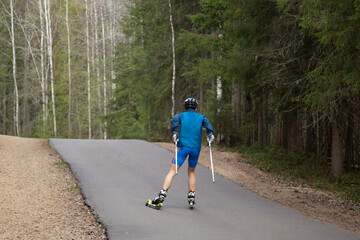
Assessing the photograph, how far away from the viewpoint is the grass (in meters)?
14.3

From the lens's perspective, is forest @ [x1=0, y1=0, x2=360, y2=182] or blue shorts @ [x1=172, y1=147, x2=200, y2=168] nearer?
blue shorts @ [x1=172, y1=147, x2=200, y2=168]

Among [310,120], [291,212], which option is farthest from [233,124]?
[291,212]

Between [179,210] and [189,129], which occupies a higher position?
[189,129]

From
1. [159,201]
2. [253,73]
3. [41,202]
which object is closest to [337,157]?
[253,73]

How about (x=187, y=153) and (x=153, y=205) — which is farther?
(x=187, y=153)

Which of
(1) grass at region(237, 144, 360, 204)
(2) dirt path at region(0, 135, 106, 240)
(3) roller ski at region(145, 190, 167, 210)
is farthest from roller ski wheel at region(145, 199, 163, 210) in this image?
(1) grass at region(237, 144, 360, 204)

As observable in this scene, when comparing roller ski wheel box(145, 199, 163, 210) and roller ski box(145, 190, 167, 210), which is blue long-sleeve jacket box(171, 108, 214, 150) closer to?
roller ski box(145, 190, 167, 210)

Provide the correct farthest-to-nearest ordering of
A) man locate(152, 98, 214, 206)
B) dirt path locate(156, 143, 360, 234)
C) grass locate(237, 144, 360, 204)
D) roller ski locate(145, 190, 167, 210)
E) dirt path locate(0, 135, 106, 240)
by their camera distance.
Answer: grass locate(237, 144, 360, 204), dirt path locate(156, 143, 360, 234), man locate(152, 98, 214, 206), roller ski locate(145, 190, 167, 210), dirt path locate(0, 135, 106, 240)

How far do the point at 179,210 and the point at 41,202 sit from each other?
265 centimetres

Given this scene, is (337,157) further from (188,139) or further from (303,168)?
(188,139)

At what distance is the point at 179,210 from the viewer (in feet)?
26.8

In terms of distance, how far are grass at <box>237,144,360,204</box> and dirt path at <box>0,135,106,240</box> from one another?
743 cm

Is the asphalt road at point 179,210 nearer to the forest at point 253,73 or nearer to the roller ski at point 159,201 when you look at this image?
the roller ski at point 159,201

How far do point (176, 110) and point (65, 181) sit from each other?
16420 millimetres
